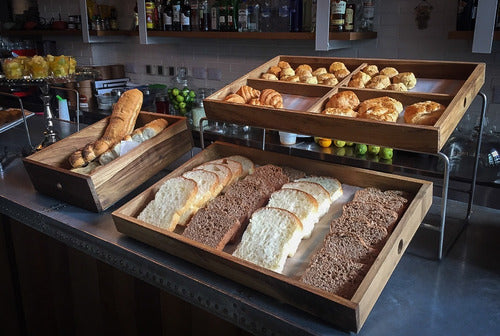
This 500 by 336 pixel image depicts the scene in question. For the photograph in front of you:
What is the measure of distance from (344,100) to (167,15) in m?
3.16

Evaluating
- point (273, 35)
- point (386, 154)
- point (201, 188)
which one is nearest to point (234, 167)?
point (201, 188)

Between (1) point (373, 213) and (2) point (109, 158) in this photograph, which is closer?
(1) point (373, 213)

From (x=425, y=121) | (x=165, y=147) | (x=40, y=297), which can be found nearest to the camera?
(x=425, y=121)

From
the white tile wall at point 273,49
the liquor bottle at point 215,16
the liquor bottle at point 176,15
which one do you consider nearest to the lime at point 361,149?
the white tile wall at point 273,49

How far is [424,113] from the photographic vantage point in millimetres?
1129

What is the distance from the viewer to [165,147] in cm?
157

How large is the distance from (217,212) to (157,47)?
154 inches

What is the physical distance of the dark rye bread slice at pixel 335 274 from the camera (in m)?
0.91

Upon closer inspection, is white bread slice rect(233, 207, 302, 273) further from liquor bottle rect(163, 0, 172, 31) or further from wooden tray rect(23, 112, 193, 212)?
liquor bottle rect(163, 0, 172, 31)

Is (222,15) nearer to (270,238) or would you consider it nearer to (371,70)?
(371,70)

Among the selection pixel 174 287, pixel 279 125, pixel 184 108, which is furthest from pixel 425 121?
pixel 184 108

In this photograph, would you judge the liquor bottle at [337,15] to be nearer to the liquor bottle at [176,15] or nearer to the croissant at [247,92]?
the liquor bottle at [176,15]

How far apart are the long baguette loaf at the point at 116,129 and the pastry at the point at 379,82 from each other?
926 mm

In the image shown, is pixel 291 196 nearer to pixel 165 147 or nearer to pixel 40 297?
pixel 165 147
